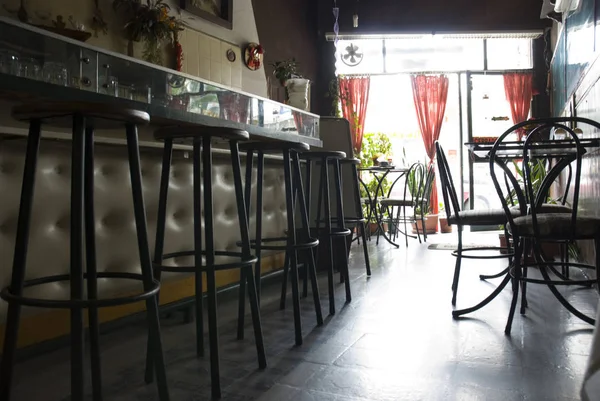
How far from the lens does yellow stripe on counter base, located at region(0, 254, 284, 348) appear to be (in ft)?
6.05

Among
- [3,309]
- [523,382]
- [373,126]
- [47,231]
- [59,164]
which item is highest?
[373,126]

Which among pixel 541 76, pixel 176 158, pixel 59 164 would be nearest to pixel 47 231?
pixel 59 164

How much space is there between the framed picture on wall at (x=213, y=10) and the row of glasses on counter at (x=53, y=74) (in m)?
1.92

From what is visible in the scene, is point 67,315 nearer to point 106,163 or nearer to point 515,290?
point 106,163

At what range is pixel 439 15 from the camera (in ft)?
23.5

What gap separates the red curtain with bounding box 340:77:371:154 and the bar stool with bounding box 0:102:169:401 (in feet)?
20.5

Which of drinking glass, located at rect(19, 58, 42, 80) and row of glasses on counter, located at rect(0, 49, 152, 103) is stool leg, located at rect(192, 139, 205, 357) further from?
drinking glass, located at rect(19, 58, 42, 80)

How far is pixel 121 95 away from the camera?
1.93 metres

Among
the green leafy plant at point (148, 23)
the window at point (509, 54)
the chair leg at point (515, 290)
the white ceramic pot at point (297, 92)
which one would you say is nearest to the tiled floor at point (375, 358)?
the chair leg at point (515, 290)

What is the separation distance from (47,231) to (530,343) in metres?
1.99

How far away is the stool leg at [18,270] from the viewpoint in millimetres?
1243

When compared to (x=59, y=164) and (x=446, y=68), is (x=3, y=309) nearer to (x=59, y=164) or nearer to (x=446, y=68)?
(x=59, y=164)

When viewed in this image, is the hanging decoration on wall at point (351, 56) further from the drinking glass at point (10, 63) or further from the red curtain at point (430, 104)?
the drinking glass at point (10, 63)

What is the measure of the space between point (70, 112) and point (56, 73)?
62cm
